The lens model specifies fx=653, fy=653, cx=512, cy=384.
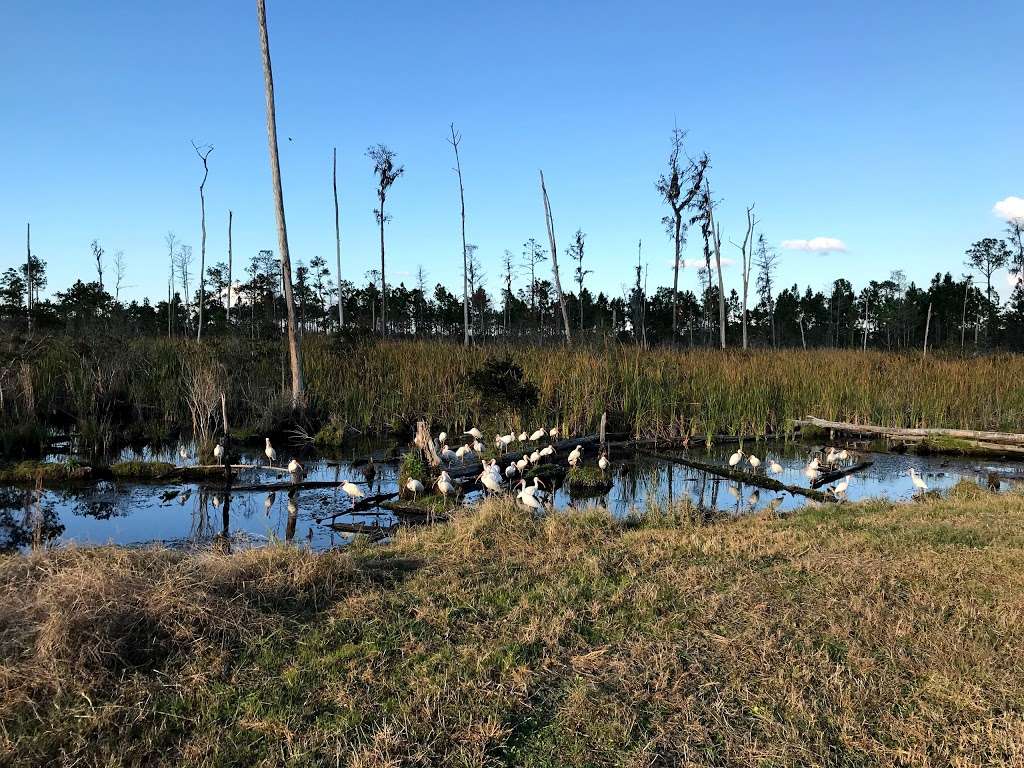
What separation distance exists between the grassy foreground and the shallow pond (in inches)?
55.6

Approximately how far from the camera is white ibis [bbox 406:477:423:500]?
6.39 m

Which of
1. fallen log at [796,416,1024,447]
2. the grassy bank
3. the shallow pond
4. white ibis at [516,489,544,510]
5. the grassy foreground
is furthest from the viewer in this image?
the grassy bank

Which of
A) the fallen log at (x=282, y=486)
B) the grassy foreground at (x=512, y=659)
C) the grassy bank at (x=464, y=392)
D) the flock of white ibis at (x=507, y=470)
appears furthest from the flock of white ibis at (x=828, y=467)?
the fallen log at (x=282, y=486)

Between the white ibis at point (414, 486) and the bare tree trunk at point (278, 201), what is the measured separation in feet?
17.5

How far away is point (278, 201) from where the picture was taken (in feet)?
37.5

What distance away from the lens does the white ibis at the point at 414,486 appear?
21.0 ft

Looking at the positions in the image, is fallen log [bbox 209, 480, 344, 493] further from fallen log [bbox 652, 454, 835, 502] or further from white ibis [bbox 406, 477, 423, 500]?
fallen log [bbox 652, 454, 835, 502]

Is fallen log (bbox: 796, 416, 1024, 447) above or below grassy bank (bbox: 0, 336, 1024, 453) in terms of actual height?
below

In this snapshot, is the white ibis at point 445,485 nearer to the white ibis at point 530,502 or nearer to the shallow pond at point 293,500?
the shallow pond at point 293,500

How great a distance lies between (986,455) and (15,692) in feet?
38.2

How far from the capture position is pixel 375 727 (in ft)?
7.59

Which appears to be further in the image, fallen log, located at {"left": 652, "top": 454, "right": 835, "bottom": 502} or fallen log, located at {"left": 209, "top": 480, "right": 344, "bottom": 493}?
fallen log, located at {"left": 209, "top": 480, "right": 344, "bottom": 493}

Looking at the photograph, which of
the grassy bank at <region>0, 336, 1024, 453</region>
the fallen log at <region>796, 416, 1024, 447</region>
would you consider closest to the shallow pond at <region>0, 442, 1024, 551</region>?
the fallen log at <region>796, 416, 1024, 447</region>

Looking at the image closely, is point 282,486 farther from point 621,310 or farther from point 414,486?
point 621,310
